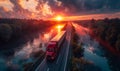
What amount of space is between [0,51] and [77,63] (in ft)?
118

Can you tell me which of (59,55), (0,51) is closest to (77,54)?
(59,55)

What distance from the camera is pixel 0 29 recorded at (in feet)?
285

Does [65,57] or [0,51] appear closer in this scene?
[65,57]

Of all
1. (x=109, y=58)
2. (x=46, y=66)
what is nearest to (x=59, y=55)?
(x=46, y=66)

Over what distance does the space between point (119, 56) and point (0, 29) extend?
52.7 m

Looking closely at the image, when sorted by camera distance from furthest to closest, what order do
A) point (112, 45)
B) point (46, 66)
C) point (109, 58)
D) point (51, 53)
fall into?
point (112, 45) → point (109, 58) → point (51, 53) → point (46, 66)

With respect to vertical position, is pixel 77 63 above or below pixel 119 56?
above

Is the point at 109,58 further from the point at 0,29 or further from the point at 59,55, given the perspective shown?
the point at 0,29

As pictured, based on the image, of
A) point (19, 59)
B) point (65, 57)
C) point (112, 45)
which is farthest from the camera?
point (112, 45)

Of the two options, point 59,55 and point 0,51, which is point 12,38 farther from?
point 59,55

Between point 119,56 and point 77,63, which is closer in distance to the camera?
point 77,63

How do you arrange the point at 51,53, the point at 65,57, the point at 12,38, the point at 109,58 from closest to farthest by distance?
the point at 51,53 < the point at 65,57 < the point at 109,58 < the point at 12,38

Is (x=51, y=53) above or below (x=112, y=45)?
above

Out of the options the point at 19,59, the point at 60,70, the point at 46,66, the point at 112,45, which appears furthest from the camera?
the point at 112,45
